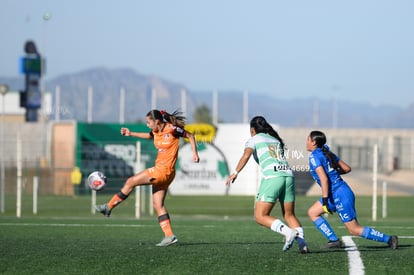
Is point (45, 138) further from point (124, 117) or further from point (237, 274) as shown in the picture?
point (237, 274)

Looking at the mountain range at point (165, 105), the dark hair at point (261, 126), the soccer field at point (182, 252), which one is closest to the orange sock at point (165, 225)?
the soccer field at point (182, 252)

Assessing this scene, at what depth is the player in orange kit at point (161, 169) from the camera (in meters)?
13.8

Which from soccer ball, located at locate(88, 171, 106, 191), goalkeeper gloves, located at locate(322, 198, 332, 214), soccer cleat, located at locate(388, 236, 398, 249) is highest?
soccer ball, located at locate(88, 171, 106, 191)

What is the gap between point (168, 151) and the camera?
549 inches

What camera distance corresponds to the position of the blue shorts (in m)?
13.1

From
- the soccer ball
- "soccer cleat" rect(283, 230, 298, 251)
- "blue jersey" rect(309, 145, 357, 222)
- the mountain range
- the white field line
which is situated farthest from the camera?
the mountain range

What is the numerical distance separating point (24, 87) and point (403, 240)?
159ft

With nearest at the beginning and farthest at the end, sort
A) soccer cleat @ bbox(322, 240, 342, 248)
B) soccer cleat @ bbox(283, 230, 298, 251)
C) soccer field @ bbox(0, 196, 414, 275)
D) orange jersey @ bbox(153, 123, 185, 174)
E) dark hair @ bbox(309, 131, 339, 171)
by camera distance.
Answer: soccer field @ bbox(0, 196, 414, 275) < soccer cleat @ bbox(283, 230, 298, 251) < dark hair @ bbox(309, 131, 339, 171) < soccer cleat @ bbox(322, 240, 342, 248) < orange jersey @ bbox(153, 123, 185, 174)

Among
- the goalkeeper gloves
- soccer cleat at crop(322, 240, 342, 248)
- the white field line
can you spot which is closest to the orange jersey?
the goalkeeper gloves

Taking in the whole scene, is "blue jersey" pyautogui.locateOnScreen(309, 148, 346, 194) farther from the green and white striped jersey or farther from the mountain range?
the mountain range

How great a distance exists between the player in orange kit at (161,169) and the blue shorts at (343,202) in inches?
80.6

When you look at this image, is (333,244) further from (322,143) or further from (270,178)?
(270,178)

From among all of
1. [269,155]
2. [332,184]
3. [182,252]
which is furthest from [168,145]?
[332,184]

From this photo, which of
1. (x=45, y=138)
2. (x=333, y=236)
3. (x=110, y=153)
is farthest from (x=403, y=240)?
(x=45, y=138)
